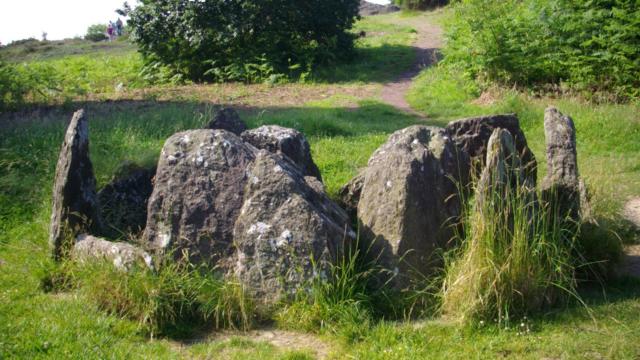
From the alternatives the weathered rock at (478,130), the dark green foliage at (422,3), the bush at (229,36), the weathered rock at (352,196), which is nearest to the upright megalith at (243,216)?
the weathered rock at (352,196)

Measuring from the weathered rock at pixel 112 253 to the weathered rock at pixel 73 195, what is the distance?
24cm

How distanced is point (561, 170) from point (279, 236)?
2.76m

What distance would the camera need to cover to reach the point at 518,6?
16.0 metres

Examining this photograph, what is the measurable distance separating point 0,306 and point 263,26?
1551 centimetres

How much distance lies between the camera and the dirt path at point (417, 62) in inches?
640

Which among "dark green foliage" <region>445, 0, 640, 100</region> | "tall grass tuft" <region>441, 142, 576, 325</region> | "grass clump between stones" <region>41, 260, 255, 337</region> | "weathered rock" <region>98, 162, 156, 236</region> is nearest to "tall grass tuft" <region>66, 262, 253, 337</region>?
"grass clump between stones" <region>41, 260, 255, 337</region>

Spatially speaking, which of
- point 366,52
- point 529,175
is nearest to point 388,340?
point 529,175

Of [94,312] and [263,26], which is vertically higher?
[263,26]

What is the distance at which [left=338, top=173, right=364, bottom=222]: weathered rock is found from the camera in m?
6.48

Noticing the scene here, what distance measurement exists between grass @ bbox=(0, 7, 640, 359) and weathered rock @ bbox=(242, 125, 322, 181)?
1026mm

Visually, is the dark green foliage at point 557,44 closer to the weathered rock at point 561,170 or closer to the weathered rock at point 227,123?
the weathered rock at point 561,170

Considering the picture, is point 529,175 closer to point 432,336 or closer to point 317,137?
point 432,336

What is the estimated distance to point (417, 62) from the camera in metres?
22.4

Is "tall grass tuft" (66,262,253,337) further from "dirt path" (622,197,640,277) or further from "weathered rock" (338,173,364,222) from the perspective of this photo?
"dirt path" (622,197,640,277)
